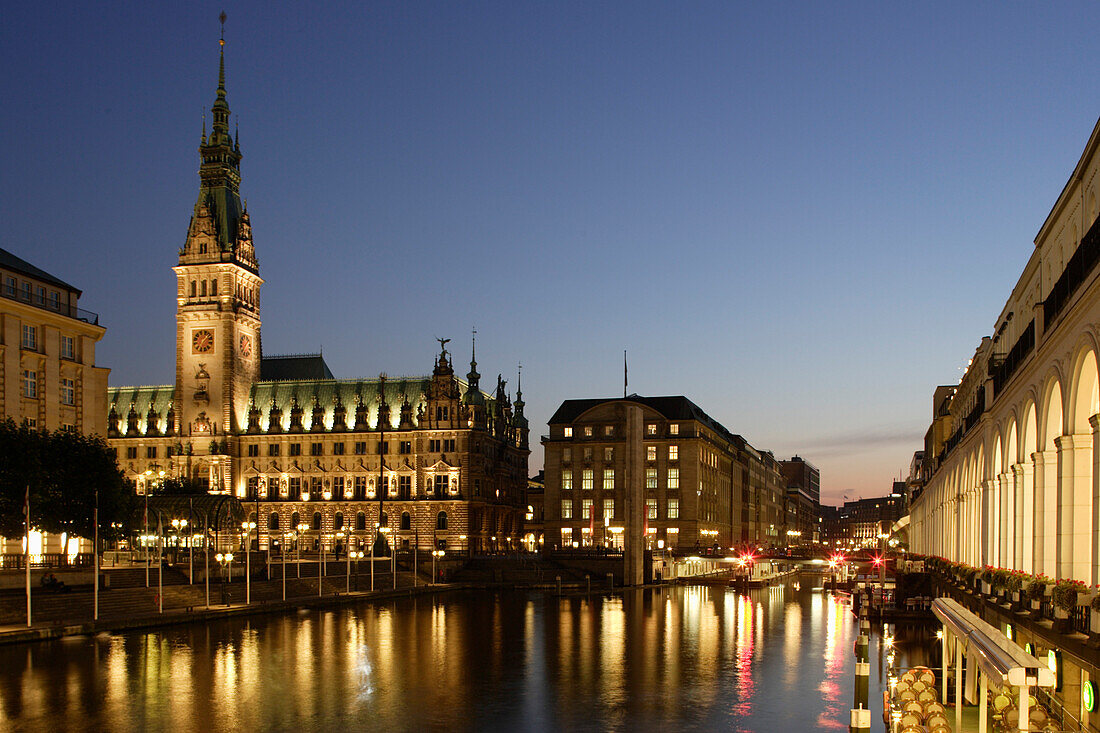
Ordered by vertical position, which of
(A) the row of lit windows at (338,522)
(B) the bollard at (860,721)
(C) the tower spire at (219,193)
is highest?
(C) the tower spire at (219,193)

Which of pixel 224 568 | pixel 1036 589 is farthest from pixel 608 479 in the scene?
pixel 1036 589

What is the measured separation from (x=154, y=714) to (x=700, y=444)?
146767 millimetres

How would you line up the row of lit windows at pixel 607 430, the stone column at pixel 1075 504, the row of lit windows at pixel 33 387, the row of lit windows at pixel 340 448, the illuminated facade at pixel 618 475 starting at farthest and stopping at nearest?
the row of lit windows at pixel 607 430 → the illuminated facade at pixel 618 475 → the row of lit windows at pixel 340 448 → the row of lit windows at pixel 33 387 → the stone column at pixel 1075 504

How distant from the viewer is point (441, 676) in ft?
157

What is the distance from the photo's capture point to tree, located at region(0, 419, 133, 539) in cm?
7244

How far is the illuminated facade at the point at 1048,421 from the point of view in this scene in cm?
2703

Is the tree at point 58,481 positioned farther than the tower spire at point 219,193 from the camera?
No

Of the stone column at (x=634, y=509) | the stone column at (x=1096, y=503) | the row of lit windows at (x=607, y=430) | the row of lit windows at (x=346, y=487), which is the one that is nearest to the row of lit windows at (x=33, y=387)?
the stone column at (x=634, y=509)

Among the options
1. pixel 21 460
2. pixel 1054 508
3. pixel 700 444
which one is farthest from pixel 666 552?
pixel 1054 508

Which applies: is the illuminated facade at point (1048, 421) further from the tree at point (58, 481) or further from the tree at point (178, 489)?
the tree at point (178, 489)

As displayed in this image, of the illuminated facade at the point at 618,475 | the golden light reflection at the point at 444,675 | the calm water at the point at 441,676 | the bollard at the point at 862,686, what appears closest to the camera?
the bollard at the point at 862,686

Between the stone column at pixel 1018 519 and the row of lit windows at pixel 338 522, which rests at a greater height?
the stone column at pixel 1018 519

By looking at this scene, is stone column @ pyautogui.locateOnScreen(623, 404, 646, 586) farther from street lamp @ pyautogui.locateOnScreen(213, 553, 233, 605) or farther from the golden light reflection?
street lamp @ pyautogui.locateOnScreen(213, 553, 233, 605)

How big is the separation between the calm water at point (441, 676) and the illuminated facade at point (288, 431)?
89263 mm
